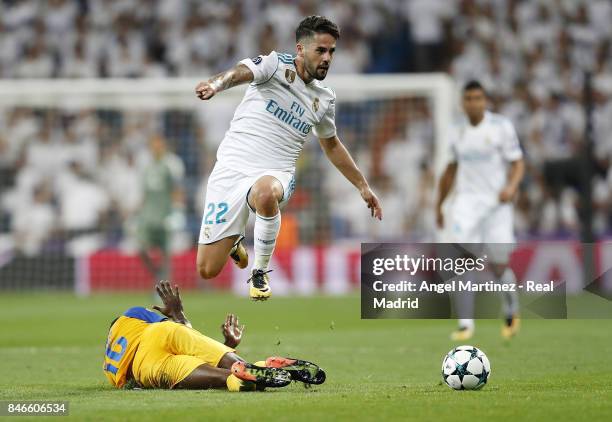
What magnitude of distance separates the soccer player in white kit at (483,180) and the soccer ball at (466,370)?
5.21 m

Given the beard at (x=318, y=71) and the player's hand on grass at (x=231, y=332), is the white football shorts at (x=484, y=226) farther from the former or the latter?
the player's hand on grass at (x=231, y=332)

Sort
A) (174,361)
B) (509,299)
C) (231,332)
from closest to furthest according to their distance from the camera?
(174,361) < (231,332) < (509,299)

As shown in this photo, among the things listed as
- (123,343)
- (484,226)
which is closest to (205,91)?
(123,343)

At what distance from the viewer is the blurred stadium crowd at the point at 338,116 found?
840 inches

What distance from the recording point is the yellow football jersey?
25.4 feet

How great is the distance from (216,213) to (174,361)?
200cm

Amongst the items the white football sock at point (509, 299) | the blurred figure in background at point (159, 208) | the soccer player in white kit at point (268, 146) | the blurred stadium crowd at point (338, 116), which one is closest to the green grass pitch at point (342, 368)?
the white football sock at point (509, 299)

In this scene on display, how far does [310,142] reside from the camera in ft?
70.8

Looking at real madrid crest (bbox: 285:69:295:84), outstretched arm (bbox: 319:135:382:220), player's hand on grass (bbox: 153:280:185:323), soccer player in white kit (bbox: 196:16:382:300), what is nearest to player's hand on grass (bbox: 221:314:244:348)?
player's hand on grass (bbox: 153:280:185:323)

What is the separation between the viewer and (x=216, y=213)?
9359mm

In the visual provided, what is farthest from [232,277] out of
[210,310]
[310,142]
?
[210,310]

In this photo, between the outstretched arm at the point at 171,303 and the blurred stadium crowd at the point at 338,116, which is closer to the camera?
the outstretched arm at the point at 171,303

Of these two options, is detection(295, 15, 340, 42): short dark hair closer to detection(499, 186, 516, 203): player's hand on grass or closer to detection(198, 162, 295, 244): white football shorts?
detection(198, 162, 295, 244): white football shorts

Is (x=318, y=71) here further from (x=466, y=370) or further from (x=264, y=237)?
(x=466, y=370)
